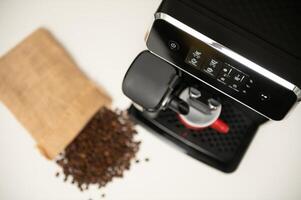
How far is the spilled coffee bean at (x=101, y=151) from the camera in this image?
670 mm

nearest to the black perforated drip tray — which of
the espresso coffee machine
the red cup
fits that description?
the red cup

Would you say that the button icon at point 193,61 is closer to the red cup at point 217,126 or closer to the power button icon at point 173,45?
the power button icon at point 173,45

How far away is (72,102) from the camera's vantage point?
2.29 feet

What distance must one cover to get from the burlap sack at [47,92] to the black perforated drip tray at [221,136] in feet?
0.55

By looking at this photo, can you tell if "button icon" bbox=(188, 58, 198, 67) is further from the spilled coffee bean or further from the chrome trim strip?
the spilled coffee bean

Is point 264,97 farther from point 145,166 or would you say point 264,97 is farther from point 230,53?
point 145,166

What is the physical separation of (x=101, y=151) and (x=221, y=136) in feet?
0.89

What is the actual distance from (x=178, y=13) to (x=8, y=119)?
1.64 ft

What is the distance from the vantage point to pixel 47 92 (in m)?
0.70

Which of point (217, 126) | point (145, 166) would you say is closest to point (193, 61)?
point (217, 126)

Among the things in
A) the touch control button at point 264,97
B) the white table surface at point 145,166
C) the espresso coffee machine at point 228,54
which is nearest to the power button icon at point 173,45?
the espresso coffee machine at point 228,54

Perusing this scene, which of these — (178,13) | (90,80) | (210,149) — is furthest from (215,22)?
(90,80)

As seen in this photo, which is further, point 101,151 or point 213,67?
point 101,151

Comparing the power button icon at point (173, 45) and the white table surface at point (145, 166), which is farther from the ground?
the power button icon at point (173, 45)
